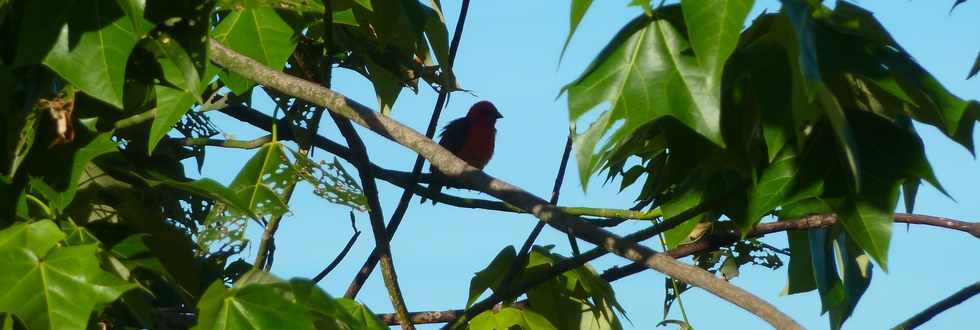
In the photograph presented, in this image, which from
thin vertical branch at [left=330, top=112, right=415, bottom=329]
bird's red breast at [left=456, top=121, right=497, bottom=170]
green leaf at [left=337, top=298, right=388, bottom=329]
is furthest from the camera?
bird's red breast at [left=456, top=121, right=497, bottom=170]

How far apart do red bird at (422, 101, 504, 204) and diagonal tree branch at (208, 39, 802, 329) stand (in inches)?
334

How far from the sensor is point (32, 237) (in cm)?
204

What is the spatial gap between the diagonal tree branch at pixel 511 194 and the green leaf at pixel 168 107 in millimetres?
125

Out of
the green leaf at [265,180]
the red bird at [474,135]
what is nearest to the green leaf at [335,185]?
the green leaf at [265,180]

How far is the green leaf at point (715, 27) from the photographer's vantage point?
159 cm

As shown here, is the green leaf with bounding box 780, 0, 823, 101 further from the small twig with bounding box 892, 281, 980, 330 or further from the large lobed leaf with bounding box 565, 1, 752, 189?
the small twig with bounding box 892, 281, 980, 330

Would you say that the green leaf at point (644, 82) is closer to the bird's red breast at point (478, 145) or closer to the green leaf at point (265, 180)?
the green leaf at point (265, 180)

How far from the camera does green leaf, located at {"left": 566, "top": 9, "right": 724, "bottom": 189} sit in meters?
1.71

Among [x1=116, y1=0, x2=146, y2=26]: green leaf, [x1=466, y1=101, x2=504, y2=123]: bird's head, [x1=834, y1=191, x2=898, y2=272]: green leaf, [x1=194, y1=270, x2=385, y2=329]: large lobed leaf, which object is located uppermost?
[x1=116, y1=0, x2=146, y2=26]: green leaf

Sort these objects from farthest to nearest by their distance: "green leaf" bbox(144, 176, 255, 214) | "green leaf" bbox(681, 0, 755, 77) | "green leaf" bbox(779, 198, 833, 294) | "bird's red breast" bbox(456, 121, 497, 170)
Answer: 1. "bird's red breast" bbox(456, 121, 497, 170)
2. "green leaf" bbox(779, 198, 833, 294)
3. "green leaf" bbox(144, 176, 255, 214)
4. "green leaf" bbox(681, 0, 755, 77)

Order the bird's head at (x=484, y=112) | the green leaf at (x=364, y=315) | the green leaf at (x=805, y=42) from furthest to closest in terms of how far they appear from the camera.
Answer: the bird's head at (x=484, y=112)
the green leaf at (x=364, y=315)
the green leaf at (x=805, y=42)

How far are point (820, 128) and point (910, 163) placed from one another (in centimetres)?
14

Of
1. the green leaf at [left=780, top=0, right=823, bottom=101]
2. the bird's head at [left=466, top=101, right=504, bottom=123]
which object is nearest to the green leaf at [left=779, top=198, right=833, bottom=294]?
the green leaf at [left=780, top=0, right=823, bottom=101]

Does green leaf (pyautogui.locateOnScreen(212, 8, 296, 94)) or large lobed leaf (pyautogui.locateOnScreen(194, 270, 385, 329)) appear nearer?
large lobed leaf (pyautogui.locateOnScreen(194, 270, 385, 329))
